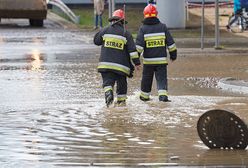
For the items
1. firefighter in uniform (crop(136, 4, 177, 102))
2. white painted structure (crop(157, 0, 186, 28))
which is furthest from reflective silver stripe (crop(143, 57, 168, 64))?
white painted structure (crop(157, 0, 186, 28))

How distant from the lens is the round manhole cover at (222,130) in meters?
Result: 9.20

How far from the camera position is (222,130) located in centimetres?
928

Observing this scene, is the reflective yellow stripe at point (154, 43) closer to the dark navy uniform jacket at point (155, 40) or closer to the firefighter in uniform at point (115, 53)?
the dark navy uniform jacket at point (155, 40)

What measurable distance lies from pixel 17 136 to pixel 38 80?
7601mm

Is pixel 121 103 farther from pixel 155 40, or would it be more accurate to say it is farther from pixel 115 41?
pixel 155 40

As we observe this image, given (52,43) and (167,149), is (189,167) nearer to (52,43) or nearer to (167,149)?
(167,149)

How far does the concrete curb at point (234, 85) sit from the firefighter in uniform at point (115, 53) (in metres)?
3.06

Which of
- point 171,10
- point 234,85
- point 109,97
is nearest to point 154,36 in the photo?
point 109,97

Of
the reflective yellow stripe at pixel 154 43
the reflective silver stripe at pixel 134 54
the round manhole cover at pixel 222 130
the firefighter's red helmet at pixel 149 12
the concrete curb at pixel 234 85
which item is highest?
the firefighter's red helmet at pixel 149 12

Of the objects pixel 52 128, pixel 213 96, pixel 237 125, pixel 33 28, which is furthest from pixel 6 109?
pixel 33 28

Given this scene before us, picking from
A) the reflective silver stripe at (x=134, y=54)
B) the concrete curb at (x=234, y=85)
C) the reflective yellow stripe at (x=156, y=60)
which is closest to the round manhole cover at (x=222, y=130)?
the reflective silver stripe at (x=134, y=54)

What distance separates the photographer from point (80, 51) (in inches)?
1048

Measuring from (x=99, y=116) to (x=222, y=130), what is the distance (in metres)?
3.58

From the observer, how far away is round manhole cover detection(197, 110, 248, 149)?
9195 millimetres
